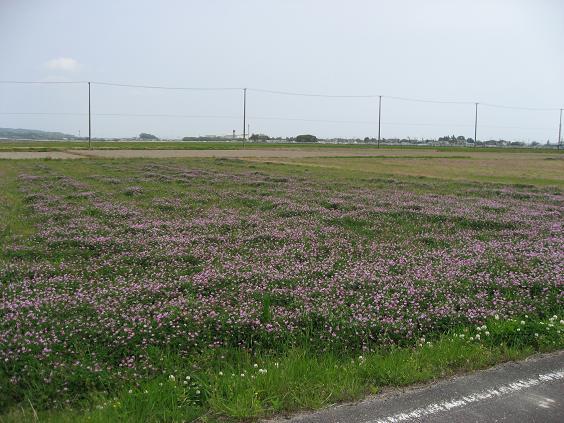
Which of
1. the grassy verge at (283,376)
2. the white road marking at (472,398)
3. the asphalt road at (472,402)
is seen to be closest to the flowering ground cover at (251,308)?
the grassy verge at (283,376)

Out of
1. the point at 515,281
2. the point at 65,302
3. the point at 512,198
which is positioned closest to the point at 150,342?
the point at 65,302

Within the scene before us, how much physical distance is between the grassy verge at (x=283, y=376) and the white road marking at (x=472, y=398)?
1.44 ft

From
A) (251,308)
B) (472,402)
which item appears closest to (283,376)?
(251,308)

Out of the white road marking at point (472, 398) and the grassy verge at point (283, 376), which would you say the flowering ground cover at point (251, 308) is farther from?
the white road marking at point (472, 398)

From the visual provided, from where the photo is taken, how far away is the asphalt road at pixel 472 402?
4.05 meters

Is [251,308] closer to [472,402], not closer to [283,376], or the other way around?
[283,376]

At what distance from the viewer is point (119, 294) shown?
6.64 m

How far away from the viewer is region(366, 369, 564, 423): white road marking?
4.05 m

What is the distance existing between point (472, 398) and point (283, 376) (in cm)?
183

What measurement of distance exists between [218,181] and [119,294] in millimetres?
19935

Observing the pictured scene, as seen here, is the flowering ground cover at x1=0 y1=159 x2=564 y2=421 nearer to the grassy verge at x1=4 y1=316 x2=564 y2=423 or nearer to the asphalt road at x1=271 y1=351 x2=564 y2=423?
the grassy verge at x1=4 y1=316 x2=564 y2=423

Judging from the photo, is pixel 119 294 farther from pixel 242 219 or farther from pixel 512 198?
pixel 512 198

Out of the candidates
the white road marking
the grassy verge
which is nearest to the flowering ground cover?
the grassy verge

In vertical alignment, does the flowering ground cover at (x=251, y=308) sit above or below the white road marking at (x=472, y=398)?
above
